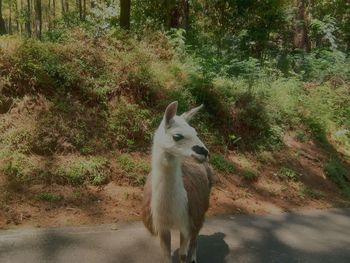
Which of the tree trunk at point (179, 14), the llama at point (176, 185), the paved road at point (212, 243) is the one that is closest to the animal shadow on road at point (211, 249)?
the paved road at point (212, 243)

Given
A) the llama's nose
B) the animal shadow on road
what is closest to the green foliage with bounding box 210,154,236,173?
the animal shadow on road

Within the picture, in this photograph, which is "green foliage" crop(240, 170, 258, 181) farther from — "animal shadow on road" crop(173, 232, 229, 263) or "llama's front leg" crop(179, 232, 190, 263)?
"llama's front leg" crop(179, 232, 190, 263)

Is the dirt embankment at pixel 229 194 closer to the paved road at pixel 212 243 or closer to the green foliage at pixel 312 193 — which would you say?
the green foliage at pixel 312 193

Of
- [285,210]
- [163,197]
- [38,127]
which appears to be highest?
[163,197]

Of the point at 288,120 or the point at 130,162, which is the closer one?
the point at 130,162

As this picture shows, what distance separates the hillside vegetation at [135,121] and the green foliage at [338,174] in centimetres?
2

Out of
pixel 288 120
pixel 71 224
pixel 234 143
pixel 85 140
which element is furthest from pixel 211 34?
pixel 71 224

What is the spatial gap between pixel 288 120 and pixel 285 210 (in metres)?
3.46

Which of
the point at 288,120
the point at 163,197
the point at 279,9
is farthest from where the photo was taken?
the point at 279,9

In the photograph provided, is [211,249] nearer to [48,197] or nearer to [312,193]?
[48,197]

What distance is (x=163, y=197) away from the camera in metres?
4.31

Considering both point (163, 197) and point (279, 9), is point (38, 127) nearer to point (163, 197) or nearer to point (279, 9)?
point (163, 197)

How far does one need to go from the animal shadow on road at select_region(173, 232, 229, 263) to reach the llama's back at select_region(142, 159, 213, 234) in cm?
74

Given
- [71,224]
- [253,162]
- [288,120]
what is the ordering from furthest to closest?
1. [288,120]
2. [253,162]
3. [71,224]
